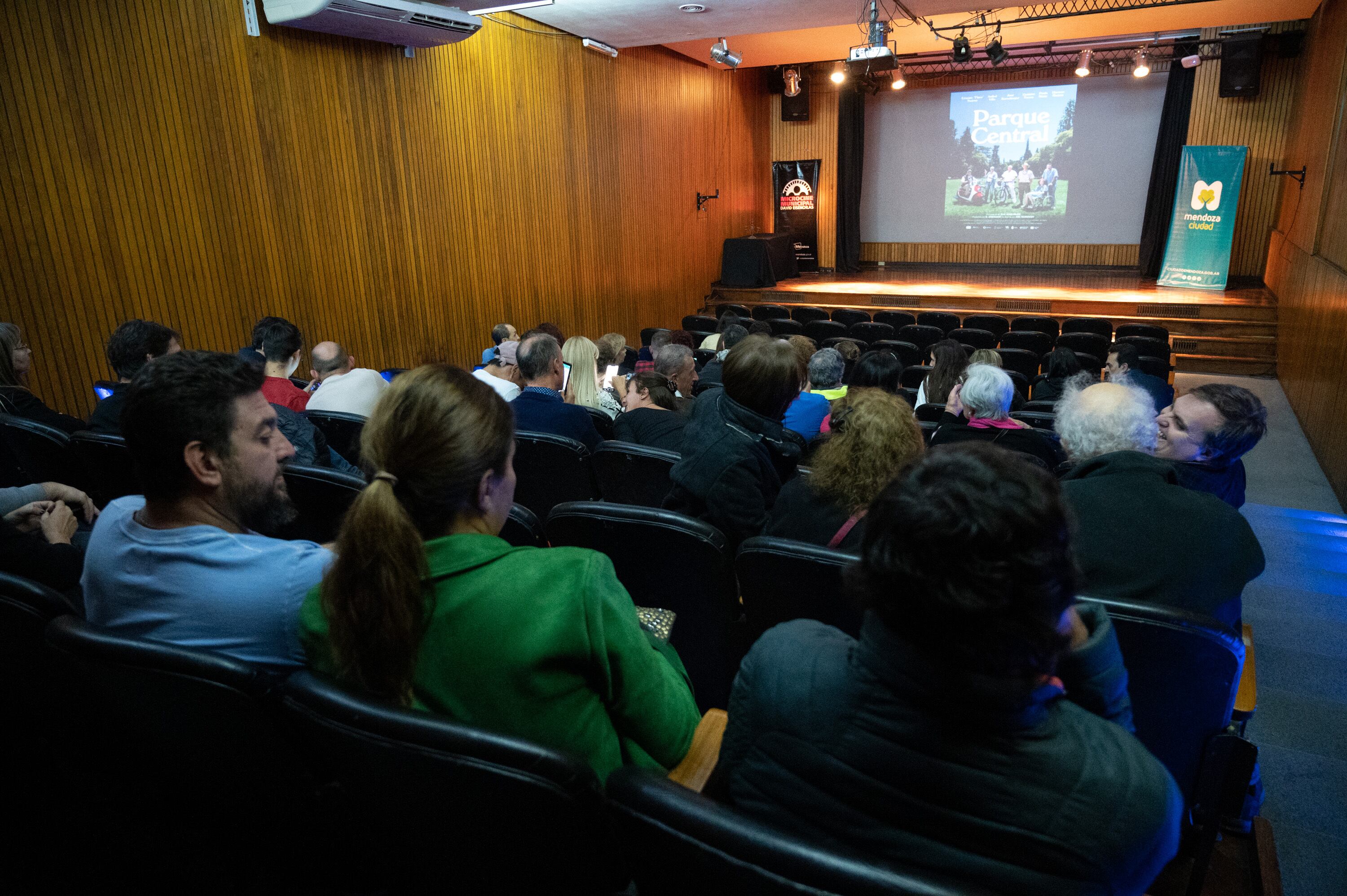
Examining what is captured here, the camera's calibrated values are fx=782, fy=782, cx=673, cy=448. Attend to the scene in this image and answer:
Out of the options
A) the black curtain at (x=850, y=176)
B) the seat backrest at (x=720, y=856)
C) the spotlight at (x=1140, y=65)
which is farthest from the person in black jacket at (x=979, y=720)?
the black curtain at (x=850, y=176)

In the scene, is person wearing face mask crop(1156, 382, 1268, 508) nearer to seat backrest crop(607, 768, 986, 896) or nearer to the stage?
seat backrest crop(607, 768, 986, 896)

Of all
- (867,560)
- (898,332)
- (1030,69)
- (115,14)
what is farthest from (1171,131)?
(867,560)

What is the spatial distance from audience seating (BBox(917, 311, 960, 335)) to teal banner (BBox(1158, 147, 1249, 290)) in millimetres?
4970

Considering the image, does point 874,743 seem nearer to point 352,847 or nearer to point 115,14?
point 352,847

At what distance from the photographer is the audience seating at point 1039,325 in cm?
830

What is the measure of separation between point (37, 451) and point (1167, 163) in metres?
14.1

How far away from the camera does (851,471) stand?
1.99 metres

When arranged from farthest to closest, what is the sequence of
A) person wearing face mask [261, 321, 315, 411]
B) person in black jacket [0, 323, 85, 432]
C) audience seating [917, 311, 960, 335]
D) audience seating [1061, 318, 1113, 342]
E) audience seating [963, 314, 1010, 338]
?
audience seating [917, 311, 960, 335]
audience seating [963, 314, 1010, 338]
audience seating [1061, 318, 1113, 342]
person wearing face mask [261, 321, 315, 411]
person in black jacket [0, 323, 85, 432]

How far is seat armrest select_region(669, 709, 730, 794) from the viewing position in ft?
4.07

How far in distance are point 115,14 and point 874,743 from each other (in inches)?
234

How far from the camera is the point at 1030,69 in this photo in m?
12.5

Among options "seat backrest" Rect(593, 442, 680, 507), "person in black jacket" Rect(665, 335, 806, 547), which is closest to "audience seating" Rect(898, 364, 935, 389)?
"seat backrest" Rect(593, 442, 680, 507)

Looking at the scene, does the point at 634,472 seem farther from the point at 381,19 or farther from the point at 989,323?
the point at 989,323

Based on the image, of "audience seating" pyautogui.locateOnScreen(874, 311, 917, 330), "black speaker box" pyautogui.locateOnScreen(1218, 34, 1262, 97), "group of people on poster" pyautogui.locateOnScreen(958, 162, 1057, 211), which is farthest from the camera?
"group of people on poster" pyautogui.locateOnScreen(958, 162, 1057, 211)
